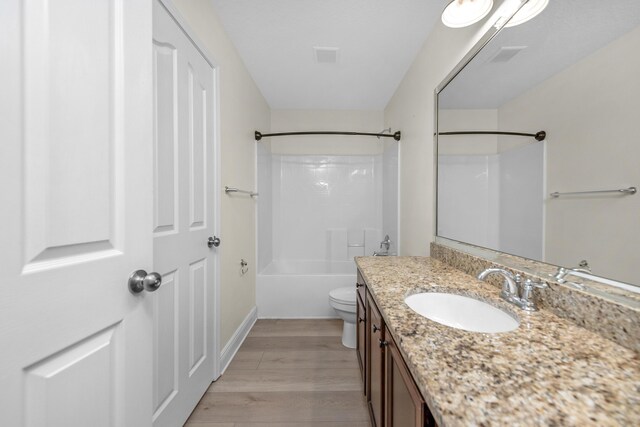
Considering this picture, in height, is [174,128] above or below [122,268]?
above

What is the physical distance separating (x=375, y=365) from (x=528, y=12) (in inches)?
61.7

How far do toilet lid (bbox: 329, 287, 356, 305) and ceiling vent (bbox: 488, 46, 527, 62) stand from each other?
5.74 feet

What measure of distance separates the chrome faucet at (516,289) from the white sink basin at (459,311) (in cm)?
6

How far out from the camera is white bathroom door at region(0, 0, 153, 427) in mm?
468

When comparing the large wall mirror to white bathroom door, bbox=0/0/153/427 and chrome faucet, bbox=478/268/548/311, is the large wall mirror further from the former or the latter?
white bathroom door, bbox=0/0/153/427

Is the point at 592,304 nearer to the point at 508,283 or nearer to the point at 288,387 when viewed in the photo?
the point at 508,283

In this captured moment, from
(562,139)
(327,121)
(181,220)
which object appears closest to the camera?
(562,139)

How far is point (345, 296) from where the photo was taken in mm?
2180

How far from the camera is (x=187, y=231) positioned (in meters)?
1.29

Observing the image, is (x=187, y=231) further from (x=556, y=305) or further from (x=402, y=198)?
(x=402, y=198)

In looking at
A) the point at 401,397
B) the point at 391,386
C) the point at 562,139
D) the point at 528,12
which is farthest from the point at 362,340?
the point at 528,12

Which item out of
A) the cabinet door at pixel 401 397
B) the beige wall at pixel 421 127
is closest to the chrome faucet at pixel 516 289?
the cabinet door at pixel 401 397

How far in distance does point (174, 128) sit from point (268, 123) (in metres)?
2.05

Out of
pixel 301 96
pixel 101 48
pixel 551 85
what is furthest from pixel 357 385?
pixel 301 96
